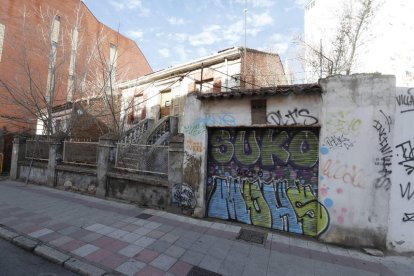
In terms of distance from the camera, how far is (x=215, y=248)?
487 cm

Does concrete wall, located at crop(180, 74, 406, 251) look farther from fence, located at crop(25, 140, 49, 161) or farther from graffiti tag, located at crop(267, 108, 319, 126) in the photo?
fence, located at crop(25, 140, 49, 161)

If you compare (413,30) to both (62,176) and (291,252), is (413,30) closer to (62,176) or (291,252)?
→ (291,252)

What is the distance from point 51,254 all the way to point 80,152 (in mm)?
6232

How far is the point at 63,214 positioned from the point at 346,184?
285 inches

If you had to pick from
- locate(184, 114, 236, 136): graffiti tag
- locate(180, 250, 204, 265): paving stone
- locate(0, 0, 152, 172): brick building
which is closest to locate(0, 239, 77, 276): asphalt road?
locate(180, 250, 204, 265): paving stone

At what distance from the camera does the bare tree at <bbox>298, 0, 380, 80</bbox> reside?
503 inches

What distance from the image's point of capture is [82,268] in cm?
401

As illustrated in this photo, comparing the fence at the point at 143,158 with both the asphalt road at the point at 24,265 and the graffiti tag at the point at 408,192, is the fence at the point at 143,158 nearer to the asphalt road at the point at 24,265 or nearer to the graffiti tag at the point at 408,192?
the asphalt road at the point at 24,265

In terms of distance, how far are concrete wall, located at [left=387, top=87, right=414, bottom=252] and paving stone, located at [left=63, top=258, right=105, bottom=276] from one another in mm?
5633

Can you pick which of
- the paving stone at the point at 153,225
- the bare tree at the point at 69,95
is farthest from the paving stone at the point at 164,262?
the bare tree at the point at 69,95

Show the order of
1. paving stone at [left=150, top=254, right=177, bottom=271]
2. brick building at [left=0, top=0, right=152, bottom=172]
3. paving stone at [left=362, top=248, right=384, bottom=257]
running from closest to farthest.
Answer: paving stone at [left=150, top=254, right=177, bottom=271] < paving stone at [left=362, top=248, right=384, bottom=257] < brick building at [left=0, top=0, right=152, bottom=172]

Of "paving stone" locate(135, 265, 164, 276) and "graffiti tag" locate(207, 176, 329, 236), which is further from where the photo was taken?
"graffiti tag" locate(207, 176, 329, 236)

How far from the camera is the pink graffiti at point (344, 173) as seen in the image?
5.09m

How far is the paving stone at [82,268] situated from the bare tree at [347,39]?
13.4 metres
